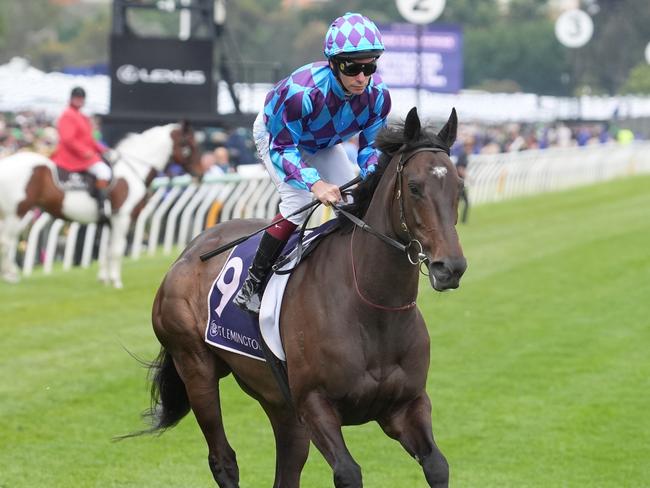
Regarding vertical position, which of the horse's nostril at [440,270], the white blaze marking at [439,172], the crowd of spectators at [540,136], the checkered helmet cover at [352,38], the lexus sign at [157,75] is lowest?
the horse's nostril at [440,270]

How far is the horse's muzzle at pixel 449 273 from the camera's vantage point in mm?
4109

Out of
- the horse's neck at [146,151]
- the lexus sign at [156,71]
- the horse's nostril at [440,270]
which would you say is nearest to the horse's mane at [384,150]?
the horse's nostril at [440,270]

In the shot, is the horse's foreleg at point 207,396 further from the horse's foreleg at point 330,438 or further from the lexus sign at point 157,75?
the lexus sign at point 157,75

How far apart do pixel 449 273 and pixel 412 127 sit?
25.6 inches

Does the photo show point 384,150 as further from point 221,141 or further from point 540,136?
point 540,136

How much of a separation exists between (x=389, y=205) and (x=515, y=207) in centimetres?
1832

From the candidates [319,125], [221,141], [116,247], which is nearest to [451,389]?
[319,125]

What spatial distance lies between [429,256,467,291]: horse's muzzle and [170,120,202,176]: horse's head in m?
10.3

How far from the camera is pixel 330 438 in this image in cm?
450

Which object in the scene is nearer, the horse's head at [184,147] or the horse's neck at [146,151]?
the horse's neck at [146,151]

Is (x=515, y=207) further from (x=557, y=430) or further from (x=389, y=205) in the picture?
(x=389, y=205)

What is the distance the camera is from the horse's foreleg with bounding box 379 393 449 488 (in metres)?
4.44

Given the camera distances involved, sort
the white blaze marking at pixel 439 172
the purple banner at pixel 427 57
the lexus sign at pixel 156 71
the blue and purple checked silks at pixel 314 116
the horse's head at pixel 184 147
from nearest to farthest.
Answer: the white blaze marking at pixel 439 172, the blue and purple checked silks at pixel 314 116, the horse's head at pixel 184 147, the lexus sign at pixel 156 71, the purple banner at pixel 427 57

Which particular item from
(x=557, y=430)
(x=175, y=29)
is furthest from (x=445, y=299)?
(x=175, y=29)
